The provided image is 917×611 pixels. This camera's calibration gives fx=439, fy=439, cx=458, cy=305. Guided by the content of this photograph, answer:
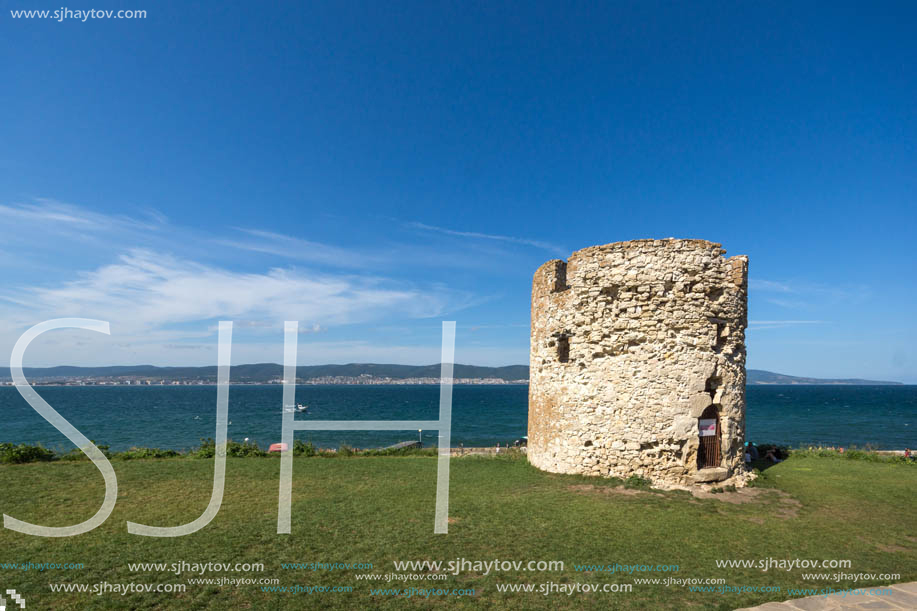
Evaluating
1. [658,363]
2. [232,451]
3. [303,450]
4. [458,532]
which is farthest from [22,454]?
[658,363]

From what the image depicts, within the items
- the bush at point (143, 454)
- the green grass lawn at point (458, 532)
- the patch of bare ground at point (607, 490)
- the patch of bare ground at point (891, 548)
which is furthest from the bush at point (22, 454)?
the patch of bare ground at point (891, 548)

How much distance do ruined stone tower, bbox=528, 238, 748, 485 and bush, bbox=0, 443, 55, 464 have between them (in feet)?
52.3

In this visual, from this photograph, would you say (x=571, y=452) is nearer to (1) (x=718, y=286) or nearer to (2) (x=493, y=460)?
(2) (x=493, y=460)

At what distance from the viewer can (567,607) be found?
517 centimetres

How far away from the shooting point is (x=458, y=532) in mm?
7543

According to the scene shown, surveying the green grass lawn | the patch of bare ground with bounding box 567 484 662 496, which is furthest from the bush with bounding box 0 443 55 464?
the patch of bare ground with bounding box 567 484 662 496

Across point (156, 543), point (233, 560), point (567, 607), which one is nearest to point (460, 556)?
point (567, 607)

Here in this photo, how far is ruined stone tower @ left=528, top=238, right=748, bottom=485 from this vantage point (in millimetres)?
10891

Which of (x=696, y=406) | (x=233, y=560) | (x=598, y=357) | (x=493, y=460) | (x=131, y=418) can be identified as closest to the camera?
(x=233, y=560)

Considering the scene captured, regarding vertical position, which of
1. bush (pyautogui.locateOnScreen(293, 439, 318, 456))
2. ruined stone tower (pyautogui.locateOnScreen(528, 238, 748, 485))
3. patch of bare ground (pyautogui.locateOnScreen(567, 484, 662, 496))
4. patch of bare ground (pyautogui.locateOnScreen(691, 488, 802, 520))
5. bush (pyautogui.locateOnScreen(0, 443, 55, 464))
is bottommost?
bush (pyautogui.locateOnScreen(293, 439, 318, 456))

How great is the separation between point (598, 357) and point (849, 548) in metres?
5.87

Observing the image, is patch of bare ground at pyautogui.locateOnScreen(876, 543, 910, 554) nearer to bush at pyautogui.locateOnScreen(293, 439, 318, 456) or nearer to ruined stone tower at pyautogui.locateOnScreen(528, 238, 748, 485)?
ruined stone tower at pyautogui.locateOnScreen(528, 238, 748, 485)

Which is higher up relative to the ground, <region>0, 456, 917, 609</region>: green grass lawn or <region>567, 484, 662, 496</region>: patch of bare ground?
<region>0, 456, 917, 609</region>: green grass lawn

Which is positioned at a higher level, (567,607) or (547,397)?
(547,397)
